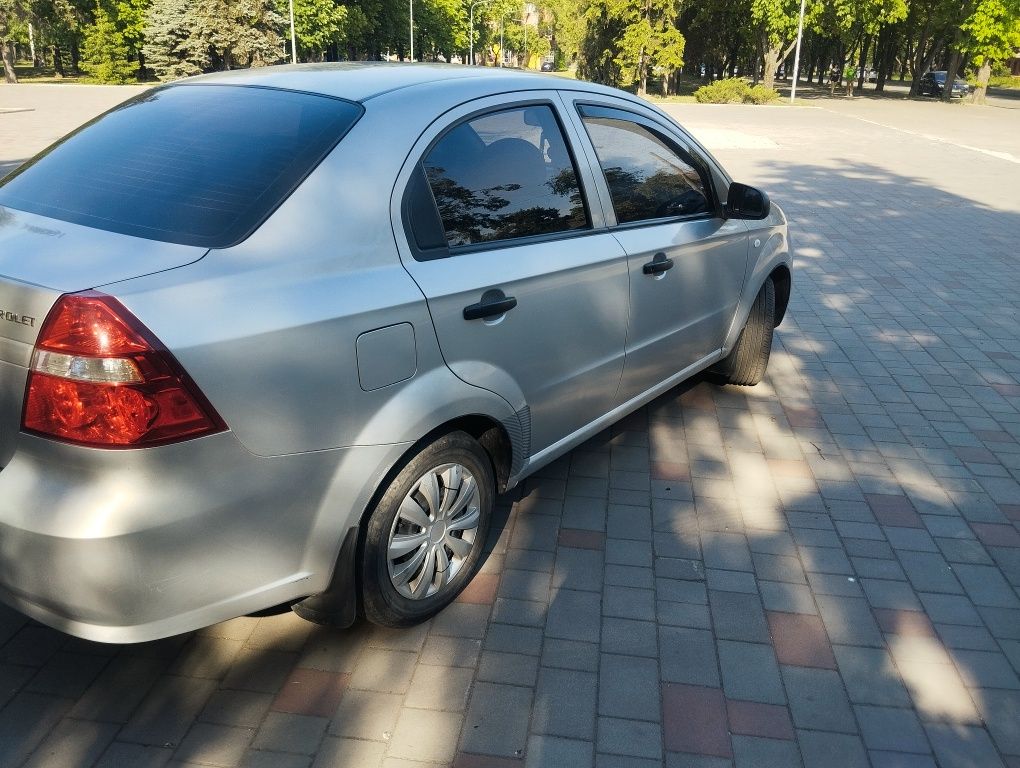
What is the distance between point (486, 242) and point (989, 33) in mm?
43200

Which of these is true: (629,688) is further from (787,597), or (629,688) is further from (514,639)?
(787,597)

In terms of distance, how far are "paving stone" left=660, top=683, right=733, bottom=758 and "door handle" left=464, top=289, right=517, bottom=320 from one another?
1.35 metres

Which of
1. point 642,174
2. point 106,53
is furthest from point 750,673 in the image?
point 106,53

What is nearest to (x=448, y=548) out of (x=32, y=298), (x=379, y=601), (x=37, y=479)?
(x=379, y=601)

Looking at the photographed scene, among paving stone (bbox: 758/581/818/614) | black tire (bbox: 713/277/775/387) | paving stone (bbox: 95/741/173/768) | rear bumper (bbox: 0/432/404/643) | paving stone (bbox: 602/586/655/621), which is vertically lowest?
paving stone (bbox: 758/581/818/614)

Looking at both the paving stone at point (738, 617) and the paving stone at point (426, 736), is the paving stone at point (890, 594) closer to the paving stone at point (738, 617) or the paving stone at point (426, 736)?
the paving stone at point (738, 617)

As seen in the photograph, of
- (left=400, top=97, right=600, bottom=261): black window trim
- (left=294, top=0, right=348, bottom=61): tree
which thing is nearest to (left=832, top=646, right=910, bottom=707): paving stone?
(left=400, top=97, right=600, bottom=261): black window trim

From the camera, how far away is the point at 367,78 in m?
3.11

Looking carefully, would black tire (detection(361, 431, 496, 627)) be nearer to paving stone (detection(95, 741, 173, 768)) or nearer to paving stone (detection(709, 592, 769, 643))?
paving stone (detection(95, 741, 173, 768))

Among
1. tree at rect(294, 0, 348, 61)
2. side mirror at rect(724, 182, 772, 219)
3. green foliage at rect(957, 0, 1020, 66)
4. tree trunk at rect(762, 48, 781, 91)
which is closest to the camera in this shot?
side mirror at rect(724, 182, 772, 219)

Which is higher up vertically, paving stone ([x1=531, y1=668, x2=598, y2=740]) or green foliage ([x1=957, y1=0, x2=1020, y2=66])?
green foliage ([x1=957, y1=0, x2=1020, y2=66])

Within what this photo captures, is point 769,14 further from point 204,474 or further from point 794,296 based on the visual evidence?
point 204,474

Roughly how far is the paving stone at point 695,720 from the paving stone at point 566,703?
23 centimetres

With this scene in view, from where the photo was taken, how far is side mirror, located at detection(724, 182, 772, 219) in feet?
14.3
